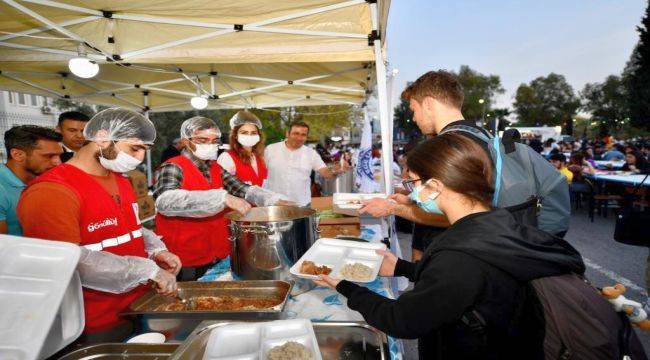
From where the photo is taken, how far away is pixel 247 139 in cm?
382

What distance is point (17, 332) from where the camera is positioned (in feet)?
2.99

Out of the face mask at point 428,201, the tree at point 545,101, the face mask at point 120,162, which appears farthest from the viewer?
the tree at point 545,101

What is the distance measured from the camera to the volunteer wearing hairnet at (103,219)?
4.92 feet

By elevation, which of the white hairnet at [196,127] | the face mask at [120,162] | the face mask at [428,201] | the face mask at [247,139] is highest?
the white hairnet at [196,127]

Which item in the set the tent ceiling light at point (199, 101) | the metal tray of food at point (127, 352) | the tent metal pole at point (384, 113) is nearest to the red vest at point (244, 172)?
the tent metal pole at point (384, 113)

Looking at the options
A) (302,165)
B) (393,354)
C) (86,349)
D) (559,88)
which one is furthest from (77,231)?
(559,88)

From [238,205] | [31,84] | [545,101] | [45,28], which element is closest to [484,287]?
[238,205]

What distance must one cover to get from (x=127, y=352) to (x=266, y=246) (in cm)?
73

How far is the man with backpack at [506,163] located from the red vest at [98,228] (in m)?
1.78

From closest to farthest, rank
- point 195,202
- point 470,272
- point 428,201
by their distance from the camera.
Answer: point 470,272
point 428,201
point 195,202

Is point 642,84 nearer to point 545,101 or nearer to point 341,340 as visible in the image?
point 341,340

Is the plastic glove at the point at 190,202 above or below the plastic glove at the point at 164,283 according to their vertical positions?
above

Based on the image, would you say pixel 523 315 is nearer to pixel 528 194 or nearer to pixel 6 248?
pixel 528 194

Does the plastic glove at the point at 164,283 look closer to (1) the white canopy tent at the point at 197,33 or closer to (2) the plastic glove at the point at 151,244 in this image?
(2) the plastic glove at the point at 151,244
